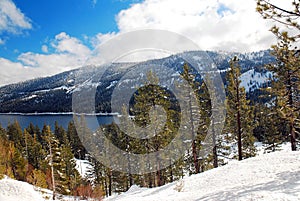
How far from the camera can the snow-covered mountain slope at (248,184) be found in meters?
8.76

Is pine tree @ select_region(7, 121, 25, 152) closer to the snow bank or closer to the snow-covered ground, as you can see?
the snow bank

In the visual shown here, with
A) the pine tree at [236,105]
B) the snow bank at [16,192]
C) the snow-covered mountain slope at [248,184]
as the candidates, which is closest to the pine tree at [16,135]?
the snow bank at [16,192]

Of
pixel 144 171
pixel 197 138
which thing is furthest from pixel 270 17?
pixel 144 171

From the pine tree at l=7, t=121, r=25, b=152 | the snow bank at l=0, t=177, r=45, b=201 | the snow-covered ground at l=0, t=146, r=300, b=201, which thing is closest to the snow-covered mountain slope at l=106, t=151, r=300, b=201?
the snow-covered ground at l=0, t=146, r=300, b=201

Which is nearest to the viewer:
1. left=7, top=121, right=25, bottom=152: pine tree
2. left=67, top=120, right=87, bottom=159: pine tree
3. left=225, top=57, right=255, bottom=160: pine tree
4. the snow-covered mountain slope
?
the snow-covered mountain slope

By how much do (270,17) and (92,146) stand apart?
37.7 meters

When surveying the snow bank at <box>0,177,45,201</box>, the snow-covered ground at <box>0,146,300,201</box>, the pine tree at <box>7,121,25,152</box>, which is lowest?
the snow bank at <box>0,177,45,201</box>

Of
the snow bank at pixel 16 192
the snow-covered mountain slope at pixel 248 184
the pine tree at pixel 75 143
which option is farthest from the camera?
the pine tree at pixel 75 143

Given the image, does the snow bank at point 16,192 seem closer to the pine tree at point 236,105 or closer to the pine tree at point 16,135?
the pine tree at point 236,105

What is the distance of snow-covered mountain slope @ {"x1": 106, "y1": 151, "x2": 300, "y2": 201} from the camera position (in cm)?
876

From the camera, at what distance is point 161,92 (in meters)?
21.7

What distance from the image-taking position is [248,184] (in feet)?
36.7

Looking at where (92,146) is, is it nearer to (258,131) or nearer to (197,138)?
(197,138)

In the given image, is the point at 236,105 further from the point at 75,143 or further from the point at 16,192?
the point at 75,143
